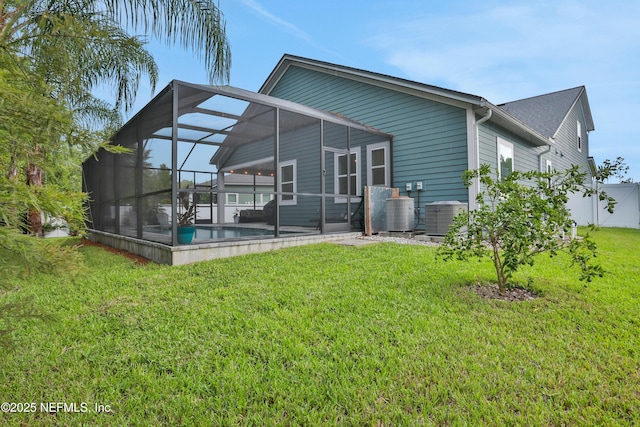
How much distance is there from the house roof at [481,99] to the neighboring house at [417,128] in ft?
0.08

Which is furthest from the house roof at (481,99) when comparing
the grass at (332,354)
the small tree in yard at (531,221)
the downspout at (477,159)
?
the grass at (332,354)

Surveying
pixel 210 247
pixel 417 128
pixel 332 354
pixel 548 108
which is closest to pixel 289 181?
pixel 417 128

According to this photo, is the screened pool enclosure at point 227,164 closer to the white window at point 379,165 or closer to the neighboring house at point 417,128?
the white window at point 379,165

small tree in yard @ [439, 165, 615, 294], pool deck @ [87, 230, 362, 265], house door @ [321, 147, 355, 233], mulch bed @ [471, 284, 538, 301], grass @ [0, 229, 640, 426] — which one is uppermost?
house door @ [321, 147, 355, 233]

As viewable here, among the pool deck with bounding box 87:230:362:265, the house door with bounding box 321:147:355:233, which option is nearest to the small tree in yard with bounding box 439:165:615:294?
the pool deck with bounding box 87:230:362:265

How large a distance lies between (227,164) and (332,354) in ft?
36.2

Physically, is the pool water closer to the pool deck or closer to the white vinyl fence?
the pool deck

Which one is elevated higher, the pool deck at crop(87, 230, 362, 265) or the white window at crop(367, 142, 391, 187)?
the white window at crop(367, 142, 391, 187)

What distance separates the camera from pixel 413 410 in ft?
5.47

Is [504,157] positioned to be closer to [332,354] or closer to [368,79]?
[368,79]

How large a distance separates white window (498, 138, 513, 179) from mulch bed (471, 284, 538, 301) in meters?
5.67

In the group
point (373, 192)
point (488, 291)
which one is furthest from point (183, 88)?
point (488, 291)

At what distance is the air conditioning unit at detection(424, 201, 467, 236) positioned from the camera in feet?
22.5

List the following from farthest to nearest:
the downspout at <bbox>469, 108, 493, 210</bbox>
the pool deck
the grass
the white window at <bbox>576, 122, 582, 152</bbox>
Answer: the white window at <bbox>576, 122, 582, 152</bbox>
the downspout at <bbox>469, 108, 493, 210</bbox>
the pool deck
the grass
